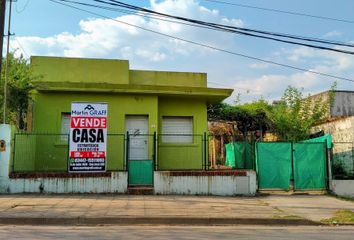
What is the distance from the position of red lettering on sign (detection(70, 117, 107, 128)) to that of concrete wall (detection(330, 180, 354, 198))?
32.5 feet

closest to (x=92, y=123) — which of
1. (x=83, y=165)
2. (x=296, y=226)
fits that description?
(x=83, y=165)

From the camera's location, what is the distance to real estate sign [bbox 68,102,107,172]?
1716 centimetres

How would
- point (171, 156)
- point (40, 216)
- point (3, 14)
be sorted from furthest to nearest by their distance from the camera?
point (171, 156) < point (3, 14) < point (40, 216)

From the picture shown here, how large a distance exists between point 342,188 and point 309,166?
1674 mm

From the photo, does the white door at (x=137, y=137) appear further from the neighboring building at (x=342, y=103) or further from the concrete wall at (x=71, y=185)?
the neighboring building at (x=342, y=103)

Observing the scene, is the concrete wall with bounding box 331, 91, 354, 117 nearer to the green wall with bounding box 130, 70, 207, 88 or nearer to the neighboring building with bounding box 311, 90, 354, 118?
the neighboring building with bounding box 311, 90, 354, 118

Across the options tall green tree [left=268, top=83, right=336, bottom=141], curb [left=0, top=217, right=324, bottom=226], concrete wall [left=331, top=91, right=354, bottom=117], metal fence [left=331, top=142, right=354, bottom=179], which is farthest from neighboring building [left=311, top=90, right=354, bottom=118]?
curb [left=0, top=217, right=324, bottom=226]

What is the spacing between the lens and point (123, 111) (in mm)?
21141

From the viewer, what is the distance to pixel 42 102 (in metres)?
20.6

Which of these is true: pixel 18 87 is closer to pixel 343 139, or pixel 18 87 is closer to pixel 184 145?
pixel 184 145

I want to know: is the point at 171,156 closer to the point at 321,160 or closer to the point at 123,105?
the point at 123,105

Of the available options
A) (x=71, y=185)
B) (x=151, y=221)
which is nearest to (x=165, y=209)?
(x=151, y=221)

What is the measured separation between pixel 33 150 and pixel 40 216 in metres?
7.86

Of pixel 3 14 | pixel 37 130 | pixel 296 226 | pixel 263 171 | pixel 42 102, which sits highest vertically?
pixel 3 14
